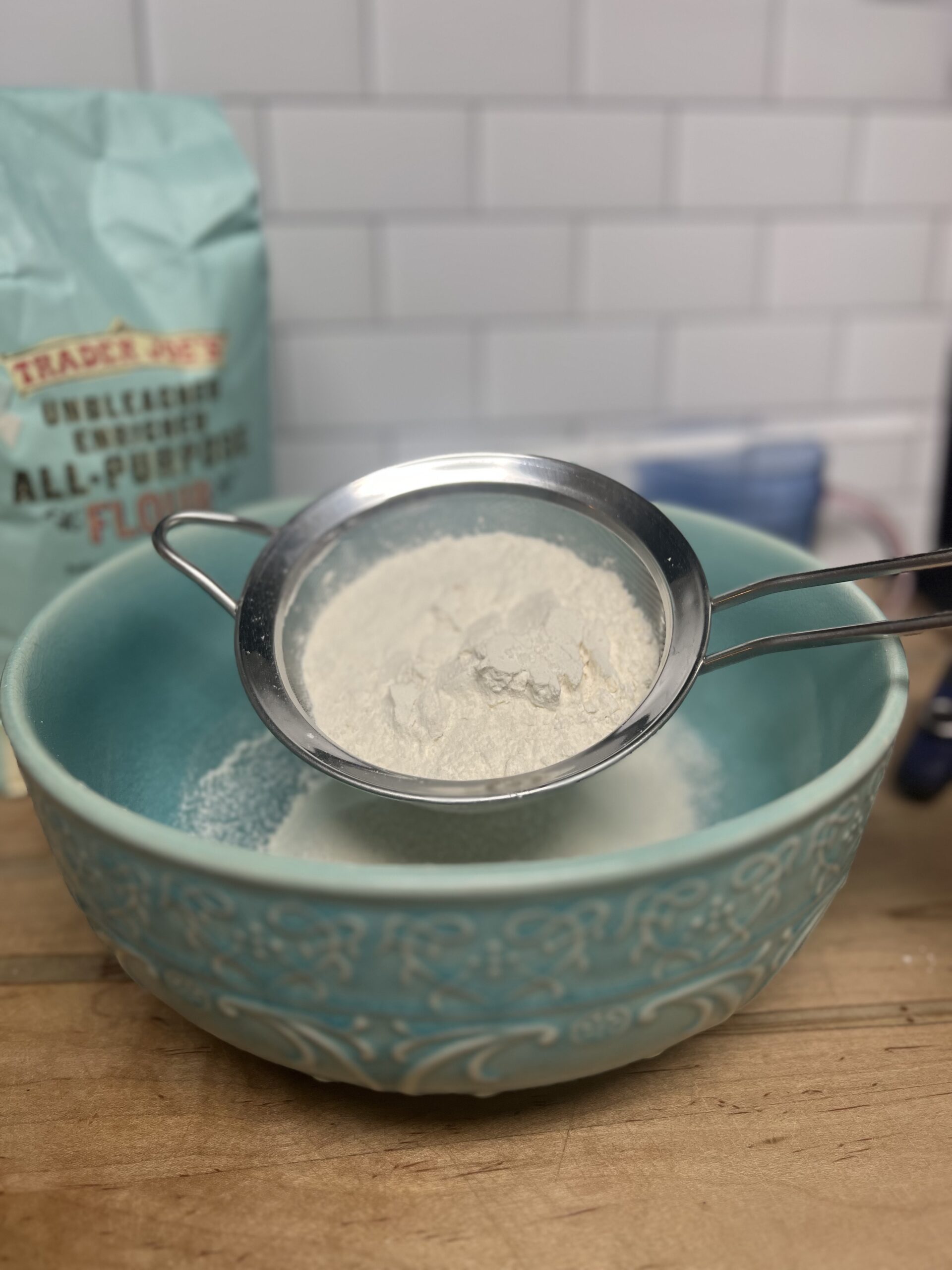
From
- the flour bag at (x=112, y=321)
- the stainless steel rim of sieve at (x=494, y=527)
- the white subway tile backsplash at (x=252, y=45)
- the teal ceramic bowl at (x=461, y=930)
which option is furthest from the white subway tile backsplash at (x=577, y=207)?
the teal ceramic bowl at (x=461, y=930)

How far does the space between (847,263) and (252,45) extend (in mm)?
544

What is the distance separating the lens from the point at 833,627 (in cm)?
51

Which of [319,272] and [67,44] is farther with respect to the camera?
[319,272]

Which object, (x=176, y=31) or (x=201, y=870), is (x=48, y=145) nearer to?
(x=176, y=31)

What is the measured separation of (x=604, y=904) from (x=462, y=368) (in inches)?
25.7

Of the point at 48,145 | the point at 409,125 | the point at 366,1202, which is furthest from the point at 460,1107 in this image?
the point at 409,125

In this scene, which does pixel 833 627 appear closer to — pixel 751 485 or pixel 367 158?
pixel 751 485

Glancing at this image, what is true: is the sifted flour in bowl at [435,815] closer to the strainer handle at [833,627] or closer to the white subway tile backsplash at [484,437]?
the strainer handle at [833,627]

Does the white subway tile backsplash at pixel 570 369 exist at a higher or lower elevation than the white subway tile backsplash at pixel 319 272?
lower

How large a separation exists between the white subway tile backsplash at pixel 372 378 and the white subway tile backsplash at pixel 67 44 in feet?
0.75

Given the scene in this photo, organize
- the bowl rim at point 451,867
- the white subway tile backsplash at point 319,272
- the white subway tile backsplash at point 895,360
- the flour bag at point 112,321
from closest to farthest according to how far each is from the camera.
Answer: the bowl rim at point 451,867 → the flour bag at point 112,321 → the white subway tile backsplash at point 319,272 → the white subway tile backsplash at point 895,360

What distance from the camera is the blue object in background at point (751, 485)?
889 mm

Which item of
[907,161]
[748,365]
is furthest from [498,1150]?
[907,161]

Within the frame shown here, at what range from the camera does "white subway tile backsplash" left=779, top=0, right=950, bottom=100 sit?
2.68 feet
